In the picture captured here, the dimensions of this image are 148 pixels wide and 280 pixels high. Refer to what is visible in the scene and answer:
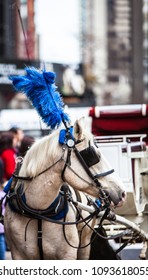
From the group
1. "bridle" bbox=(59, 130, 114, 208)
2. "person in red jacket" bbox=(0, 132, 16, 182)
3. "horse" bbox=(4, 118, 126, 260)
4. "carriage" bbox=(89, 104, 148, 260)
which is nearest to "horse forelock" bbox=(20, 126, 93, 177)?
"horse" bbox=(4, 118, 126, 260)

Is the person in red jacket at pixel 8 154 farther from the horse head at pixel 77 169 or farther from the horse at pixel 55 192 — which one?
the horse head at pixel 77 169

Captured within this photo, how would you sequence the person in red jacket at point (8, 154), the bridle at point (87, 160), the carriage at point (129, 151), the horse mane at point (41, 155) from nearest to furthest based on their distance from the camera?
1. the bridle at point (87, 160)
2. the horse mane at point (41, 155)
3. the carriage at point (129, 151)
4. the person in red jacket at point (8, 154)

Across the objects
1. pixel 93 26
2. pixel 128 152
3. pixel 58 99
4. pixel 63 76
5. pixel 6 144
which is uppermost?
pixel 58 99

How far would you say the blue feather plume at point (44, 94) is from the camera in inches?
339

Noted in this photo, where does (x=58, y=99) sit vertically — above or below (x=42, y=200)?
above

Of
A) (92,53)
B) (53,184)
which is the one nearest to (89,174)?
(53,184)

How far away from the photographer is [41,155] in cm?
862

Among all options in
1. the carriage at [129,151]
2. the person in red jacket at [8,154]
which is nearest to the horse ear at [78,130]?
the carriage at [129,151]

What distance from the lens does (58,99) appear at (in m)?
8.73

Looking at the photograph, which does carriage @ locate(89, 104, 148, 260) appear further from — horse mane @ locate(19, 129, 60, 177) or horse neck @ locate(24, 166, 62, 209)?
horse mane @ locate(19, 129, 60, 177)

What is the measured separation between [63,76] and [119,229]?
27.8 m

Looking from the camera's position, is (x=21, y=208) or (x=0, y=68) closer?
(x=21, y=208)
